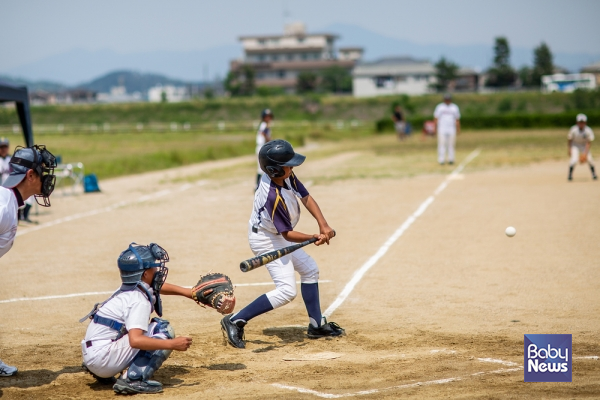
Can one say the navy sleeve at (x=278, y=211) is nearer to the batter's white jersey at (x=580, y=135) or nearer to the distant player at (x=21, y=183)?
the distant player at (x=21, y=183)

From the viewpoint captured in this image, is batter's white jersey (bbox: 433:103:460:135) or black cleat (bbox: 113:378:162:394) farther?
batter's white jersey (bbox: 433:103:460:135)

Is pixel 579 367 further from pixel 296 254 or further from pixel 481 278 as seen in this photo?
pixel 481 278

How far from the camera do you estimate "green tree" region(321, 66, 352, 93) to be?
112750mm

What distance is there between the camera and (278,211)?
6949 mm

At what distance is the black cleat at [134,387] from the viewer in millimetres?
5801

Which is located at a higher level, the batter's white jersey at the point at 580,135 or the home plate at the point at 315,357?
the batter's white jersey at the point at 580,135

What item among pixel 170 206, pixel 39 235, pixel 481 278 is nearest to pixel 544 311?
pixel 481 278

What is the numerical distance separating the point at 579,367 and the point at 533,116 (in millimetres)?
50605

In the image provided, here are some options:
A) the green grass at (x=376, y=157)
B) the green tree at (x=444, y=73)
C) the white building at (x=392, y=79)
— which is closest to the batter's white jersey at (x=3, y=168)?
the green grass at (x=376, y=157)

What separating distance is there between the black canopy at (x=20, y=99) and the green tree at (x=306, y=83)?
316 feet

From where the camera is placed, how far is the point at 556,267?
1034 centimetres

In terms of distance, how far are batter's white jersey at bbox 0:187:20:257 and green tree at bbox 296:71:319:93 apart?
109m

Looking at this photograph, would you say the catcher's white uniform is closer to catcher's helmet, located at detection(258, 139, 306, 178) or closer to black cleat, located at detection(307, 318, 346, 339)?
black cleat, located at detection(307, 318, 346, 339)

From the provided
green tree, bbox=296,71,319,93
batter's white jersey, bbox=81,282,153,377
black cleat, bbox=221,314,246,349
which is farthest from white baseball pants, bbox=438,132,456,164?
green tree, bbox=296,71,319,93
